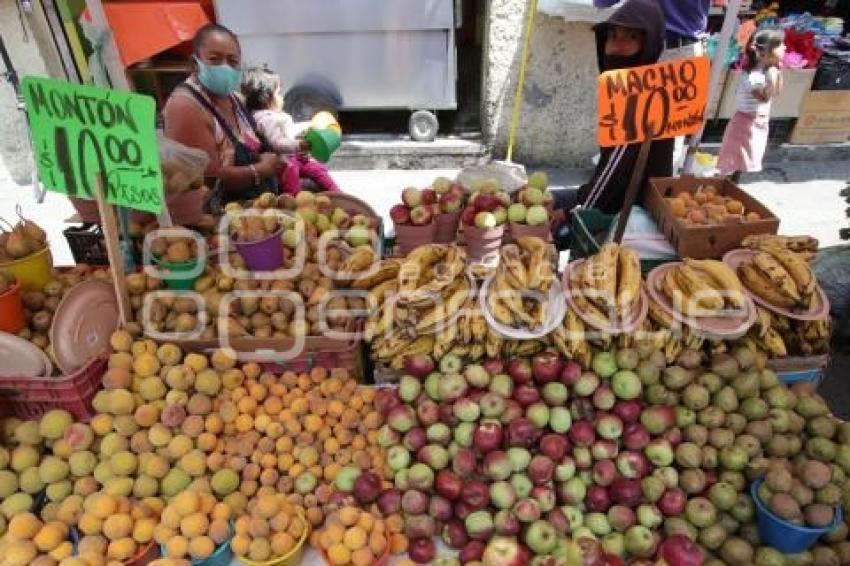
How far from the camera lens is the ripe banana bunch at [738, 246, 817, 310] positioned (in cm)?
222

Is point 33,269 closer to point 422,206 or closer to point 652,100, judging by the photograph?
point 422,206

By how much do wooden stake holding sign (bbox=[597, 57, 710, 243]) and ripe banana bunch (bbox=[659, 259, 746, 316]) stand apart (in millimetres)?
452

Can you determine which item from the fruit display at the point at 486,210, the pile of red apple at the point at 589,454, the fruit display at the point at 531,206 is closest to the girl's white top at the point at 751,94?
the fruit display at the point at 531,206

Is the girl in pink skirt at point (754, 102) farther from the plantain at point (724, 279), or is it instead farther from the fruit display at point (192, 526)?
the fruit display at point (192, 526)

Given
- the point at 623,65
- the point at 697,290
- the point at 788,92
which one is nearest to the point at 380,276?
the point at 697,290

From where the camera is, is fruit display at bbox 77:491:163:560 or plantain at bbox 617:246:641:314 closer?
fruit display at bbox 77:491:163:560

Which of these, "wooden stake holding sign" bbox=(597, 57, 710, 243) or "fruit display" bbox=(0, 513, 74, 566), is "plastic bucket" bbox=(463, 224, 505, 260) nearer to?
"wooden stake holding sign" bbox=(597, 57, 710, 243)

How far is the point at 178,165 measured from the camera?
2.78 metres

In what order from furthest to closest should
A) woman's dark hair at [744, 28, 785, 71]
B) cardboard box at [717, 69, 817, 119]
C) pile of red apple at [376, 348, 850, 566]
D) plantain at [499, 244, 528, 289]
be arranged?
1. cardboard box at [717, 69, 817, 119]
2. woman's dark hair at [744, 28, 785, 71]
3. plantain at [499, 244, 528, 289]
4. pile of red apple at [376, 348, 850, 566]

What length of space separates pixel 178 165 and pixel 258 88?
193 cm

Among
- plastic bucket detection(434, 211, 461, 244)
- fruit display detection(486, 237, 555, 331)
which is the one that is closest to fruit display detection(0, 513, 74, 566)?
fruit display detection(486, 237, 555, 331)

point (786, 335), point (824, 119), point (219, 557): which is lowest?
point (824, 119)

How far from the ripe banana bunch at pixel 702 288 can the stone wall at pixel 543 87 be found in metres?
4.73

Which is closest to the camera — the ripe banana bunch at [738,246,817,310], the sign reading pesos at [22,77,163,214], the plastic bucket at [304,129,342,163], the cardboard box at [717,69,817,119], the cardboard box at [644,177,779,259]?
the sign reading pesos at [22,77,163,214]
